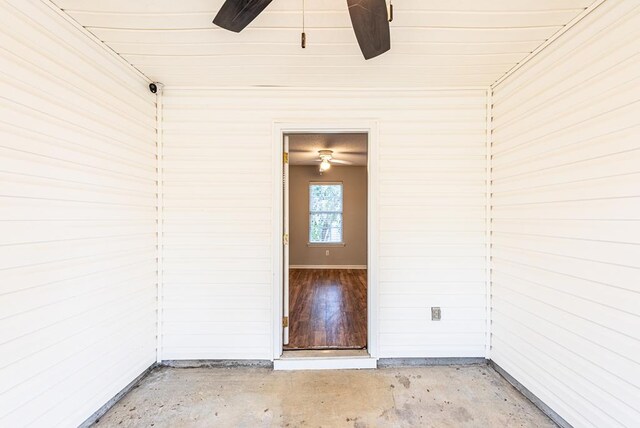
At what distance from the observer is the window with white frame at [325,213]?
659cm

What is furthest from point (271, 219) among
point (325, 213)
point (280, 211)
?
point (325, 213)

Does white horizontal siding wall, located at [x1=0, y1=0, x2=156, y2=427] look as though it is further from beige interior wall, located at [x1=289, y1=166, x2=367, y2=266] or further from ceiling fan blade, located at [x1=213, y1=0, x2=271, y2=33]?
beige interior wall, located at [x1=289, y1=166, x2=367, y2=266]

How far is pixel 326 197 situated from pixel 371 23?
540 centimetres

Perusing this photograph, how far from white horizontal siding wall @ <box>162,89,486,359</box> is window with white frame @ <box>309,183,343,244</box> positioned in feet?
13.8

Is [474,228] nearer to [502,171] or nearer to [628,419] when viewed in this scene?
[502,171]

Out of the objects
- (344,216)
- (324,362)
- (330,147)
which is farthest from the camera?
(344,216)

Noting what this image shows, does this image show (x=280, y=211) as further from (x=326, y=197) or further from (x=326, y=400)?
(x=326, y=197)

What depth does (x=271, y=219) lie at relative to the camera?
7.75ft

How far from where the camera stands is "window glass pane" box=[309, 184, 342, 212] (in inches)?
259

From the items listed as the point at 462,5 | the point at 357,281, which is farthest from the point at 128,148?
the point at 357,281

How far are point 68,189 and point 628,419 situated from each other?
3.08m

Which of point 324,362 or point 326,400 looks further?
point 324,362

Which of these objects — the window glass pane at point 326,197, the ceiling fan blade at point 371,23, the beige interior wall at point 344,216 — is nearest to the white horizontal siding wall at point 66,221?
the ceiling fan blade at point 371,23

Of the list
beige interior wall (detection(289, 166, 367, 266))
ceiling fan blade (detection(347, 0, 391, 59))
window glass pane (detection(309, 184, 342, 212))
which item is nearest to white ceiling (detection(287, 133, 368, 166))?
beige interior wall (detection(289, 166, 367, 266))
